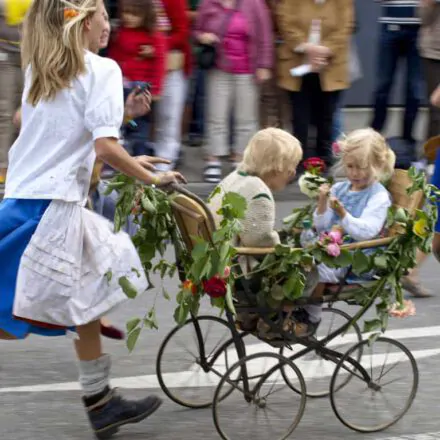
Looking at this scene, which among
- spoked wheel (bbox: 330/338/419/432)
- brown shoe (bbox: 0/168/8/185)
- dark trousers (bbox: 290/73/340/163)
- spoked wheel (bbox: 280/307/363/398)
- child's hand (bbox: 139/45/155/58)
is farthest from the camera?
dark trousers (bbox: 290/73/340/163)

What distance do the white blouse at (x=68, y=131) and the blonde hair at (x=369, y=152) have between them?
141 cm

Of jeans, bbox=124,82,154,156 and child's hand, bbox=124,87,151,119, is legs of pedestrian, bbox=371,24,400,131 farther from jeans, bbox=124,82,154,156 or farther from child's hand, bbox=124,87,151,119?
child's hand, bbox=124,87,151,119

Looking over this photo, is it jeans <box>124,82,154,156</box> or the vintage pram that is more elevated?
Answer: the vintage pram

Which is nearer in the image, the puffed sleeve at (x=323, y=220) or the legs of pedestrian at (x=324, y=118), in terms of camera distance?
the puffed sleeve at (x=323, y=220)

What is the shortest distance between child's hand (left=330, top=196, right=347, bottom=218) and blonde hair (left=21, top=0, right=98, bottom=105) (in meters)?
1.27

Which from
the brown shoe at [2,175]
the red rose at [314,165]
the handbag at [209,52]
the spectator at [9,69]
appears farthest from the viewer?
the handbag at [209,52]

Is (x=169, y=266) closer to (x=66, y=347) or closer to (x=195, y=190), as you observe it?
(x=66, y=347)

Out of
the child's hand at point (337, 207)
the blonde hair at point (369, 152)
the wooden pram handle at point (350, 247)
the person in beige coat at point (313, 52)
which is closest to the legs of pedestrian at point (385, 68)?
the person in beige coat at point (313, 52)

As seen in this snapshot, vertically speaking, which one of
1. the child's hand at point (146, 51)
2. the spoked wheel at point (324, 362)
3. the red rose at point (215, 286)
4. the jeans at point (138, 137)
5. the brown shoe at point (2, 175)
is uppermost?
the red rose at point (215, 286)

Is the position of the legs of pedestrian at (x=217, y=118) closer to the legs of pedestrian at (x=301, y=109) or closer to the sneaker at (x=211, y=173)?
the sneaker at (x=211, y=173)

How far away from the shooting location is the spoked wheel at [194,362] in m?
6.09

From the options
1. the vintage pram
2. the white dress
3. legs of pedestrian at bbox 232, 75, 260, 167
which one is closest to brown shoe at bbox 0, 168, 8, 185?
legs of pedestrian at bbox 232, 75, 260, 167

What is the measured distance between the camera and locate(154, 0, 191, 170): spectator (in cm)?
1033

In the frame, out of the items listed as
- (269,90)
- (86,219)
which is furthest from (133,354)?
(269,90)
